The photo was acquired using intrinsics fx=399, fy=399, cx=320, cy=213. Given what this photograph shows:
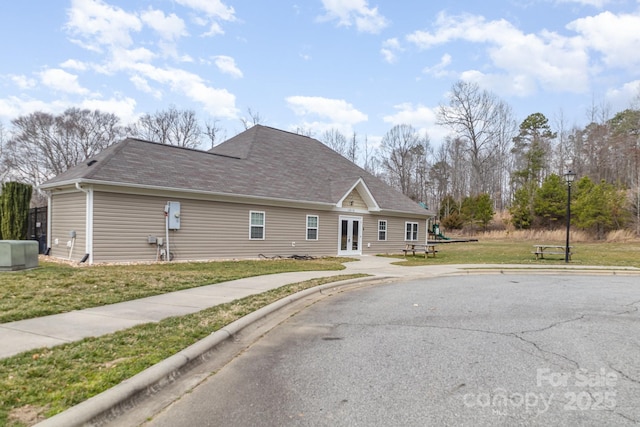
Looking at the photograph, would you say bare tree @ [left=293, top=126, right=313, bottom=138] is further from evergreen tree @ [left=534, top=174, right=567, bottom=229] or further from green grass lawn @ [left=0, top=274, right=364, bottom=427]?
green grass lawn @ [left=0, top=274, right=364, bottom=427]

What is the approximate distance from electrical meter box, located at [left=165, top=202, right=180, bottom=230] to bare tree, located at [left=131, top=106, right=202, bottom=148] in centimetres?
3332

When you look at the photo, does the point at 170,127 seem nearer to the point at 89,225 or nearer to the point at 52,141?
the point at 52,141

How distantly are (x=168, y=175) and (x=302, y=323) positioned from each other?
11.5 metres

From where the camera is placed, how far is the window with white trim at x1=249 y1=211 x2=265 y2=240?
17859 millimetres

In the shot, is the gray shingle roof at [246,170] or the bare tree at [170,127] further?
the bare tree at [170,127]

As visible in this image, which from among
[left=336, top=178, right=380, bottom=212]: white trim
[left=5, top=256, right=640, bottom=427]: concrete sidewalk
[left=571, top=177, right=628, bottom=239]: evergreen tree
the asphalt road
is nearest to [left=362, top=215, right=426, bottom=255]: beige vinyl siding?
[left=336, top=178, right=380, bottom=212]: white trim

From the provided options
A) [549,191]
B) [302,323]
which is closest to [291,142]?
[302,323]

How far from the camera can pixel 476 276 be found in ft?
41.6

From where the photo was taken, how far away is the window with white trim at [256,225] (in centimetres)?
1786

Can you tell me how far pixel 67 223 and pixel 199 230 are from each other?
16.0ft

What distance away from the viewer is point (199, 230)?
1606cm

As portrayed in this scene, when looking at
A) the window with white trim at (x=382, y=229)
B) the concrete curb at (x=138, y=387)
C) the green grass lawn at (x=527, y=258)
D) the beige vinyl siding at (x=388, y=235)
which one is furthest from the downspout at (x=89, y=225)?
the window with white trim at (x=382, y=229)

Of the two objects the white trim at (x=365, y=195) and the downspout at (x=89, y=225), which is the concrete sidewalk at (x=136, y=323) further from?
Answer: the white trim at (x=365, y=195)

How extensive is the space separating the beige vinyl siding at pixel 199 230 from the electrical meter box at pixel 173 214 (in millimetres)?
245
